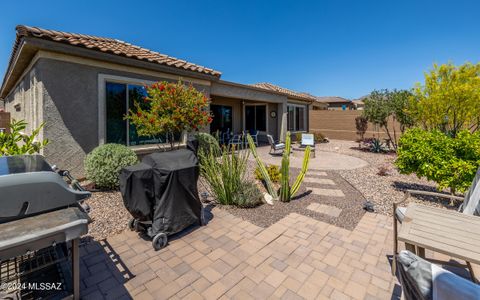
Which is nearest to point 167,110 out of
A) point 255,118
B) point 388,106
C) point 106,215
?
point 106,215

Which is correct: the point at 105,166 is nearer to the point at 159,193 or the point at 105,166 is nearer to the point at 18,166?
the point at 159,193

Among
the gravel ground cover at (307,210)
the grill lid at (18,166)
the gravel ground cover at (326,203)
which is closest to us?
the grill lid at (18,166)

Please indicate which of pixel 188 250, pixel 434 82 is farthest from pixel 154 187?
pixel 434 82

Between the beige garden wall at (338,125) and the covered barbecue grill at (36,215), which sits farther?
the beige garden wall at (338,125)

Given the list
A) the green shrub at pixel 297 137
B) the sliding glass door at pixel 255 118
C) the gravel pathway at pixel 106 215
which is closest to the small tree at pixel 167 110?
the gravel pathway at pixel 106 215

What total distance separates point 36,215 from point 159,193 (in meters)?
1.60

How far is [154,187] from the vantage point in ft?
12.1

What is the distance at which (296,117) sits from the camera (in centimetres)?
1966

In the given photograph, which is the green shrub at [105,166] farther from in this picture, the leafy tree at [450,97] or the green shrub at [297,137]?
the green shrub at [297,137]

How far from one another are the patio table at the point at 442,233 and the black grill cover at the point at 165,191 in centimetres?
312

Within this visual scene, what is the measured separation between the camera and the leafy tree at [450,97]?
9656 millimetres

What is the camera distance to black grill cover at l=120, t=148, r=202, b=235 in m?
3.62

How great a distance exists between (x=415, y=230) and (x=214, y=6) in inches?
529

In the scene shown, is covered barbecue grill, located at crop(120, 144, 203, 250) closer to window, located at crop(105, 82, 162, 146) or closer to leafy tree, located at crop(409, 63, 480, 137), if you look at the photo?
window, located at crop(105, 82, 162, 146)
